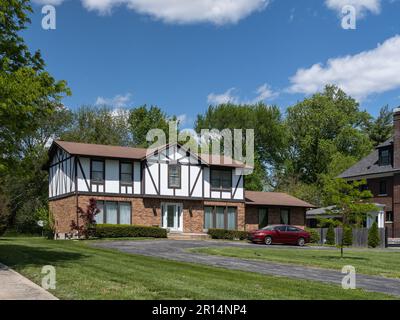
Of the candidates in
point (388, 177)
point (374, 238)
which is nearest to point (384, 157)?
point (388, 177)

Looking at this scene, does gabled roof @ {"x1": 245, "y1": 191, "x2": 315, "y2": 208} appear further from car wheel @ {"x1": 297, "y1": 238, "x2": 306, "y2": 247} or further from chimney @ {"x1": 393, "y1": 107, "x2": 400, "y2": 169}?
chimney @ {"x1": 393, "y1": 107, "x2": 400, "y2": 169}

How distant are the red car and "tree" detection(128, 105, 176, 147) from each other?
114 feet

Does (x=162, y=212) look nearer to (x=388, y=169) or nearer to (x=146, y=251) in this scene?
(x=146, y=251)

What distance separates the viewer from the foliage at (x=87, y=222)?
122ft

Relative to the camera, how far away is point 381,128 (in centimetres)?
8294

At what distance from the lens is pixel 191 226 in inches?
1711

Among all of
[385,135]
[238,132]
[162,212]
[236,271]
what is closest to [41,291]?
[236,271]

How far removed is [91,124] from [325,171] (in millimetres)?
32928

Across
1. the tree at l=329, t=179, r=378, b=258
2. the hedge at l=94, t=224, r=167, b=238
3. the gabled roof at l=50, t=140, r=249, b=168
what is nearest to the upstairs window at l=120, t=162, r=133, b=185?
the gabled roof at l=50, t=140, r=249, b=168

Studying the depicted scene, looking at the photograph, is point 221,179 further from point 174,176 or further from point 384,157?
point 384,157

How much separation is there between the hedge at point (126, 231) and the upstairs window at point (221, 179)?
23.0ft

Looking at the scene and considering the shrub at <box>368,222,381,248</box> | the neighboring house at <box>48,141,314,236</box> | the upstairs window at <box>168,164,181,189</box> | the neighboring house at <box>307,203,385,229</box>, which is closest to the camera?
the shrub at <box>368,222,381,248</box>

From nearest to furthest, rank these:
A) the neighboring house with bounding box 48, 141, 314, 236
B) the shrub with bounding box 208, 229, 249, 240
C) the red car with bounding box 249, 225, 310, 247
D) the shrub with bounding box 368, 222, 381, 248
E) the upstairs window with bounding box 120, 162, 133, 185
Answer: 1. the red car with bounding box 249, 225, 310, 247
2. the shrub with bounding box 368, 222, 381, 248
3. the neighboring house with bounding box 48, 141, 314, 236
4. the upstairs window with bounding box 120, 162, 133, 185
5. the shrub with bounding box 208, 229, 249, 240

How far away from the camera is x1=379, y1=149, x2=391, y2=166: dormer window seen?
52.8 metres
